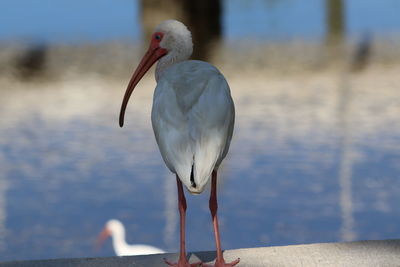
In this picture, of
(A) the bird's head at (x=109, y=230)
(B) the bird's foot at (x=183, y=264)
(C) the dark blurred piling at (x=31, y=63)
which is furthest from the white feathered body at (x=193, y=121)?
(C) the dark blurred piling at (x=31, y=63)

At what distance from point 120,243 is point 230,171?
266 cm

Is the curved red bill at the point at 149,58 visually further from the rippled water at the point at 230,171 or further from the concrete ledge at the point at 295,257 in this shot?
the rippled water at the point at 230,171

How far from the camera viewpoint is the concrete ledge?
420cm

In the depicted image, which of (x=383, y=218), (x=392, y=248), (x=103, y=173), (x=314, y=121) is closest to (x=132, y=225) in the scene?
(x=103, y=173)

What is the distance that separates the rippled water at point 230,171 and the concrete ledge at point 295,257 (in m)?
3.65

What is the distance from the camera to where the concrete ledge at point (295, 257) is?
165 inches

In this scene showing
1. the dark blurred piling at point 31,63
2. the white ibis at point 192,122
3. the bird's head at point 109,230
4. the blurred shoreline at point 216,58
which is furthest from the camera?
the dark blurred piling at point 31,63

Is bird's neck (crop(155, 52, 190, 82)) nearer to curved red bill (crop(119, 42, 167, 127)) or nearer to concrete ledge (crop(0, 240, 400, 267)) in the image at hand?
curved red bill (crop(119, 42, 167, 127))

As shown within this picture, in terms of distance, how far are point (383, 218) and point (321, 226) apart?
22.5 inches

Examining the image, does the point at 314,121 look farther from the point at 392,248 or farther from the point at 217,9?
the point at 392,248

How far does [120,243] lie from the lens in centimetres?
792

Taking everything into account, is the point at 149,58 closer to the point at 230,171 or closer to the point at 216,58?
the point at 230,171

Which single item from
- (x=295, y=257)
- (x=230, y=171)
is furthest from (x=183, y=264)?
(x=230, y=171)

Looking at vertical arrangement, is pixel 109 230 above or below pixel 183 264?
below
